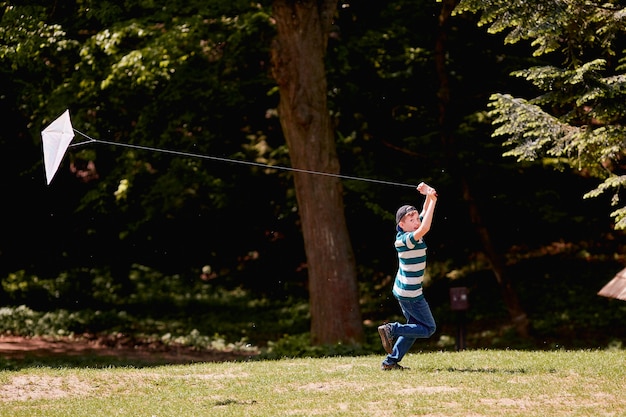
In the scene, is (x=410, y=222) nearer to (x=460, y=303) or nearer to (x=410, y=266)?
(x=410, y=266)

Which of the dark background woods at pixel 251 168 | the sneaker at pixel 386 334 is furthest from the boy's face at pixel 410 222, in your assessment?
the dark background woods at pixel 251 168

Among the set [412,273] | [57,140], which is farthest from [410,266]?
[57,140]

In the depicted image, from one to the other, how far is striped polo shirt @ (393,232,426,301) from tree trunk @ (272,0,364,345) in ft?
18.6

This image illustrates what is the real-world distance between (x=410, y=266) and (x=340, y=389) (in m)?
1.29

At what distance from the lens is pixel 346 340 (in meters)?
14.3

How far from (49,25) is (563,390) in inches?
446

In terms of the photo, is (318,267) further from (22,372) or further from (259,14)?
(22,372)

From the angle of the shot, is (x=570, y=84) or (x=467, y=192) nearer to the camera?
(x=570, y=84)

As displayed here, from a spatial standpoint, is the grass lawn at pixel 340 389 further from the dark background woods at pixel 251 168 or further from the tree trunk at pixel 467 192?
the tree trunk at pixel 467 192

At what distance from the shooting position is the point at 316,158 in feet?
46.5

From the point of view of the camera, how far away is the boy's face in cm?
873

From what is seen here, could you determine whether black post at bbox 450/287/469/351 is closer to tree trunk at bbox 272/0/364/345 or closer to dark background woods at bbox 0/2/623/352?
tree trunk at bbox 272/0/364/345

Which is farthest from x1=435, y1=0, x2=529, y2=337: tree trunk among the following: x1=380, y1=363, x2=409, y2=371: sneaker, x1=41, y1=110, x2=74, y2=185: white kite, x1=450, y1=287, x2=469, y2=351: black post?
x1=41, y1=110, x2=74, y2=185: white kite

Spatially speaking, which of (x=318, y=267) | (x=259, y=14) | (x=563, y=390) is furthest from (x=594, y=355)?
(x=259, y=14)
